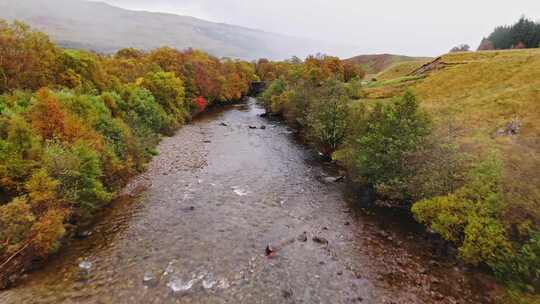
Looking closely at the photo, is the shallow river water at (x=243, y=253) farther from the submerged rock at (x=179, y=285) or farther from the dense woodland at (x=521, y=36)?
the dense woodland at (x=521, y=36)

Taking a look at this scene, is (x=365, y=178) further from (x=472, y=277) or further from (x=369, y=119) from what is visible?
(x=472, y=277)

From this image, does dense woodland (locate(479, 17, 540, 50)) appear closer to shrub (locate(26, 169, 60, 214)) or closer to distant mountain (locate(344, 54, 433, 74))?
distant mountain (locate(344, 54, 433, 74))

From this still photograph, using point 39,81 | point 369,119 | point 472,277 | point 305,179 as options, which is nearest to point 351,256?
point 472,277

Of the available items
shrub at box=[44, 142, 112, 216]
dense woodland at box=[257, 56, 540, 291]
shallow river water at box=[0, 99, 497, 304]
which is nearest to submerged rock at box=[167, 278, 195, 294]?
shallow river water at box=[0, 99, 497, 304]

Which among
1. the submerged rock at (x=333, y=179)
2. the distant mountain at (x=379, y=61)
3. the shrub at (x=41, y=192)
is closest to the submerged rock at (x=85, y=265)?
the shrub at (x=41, y=192)

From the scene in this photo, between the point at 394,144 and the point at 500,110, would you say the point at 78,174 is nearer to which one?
the point at 394,144
